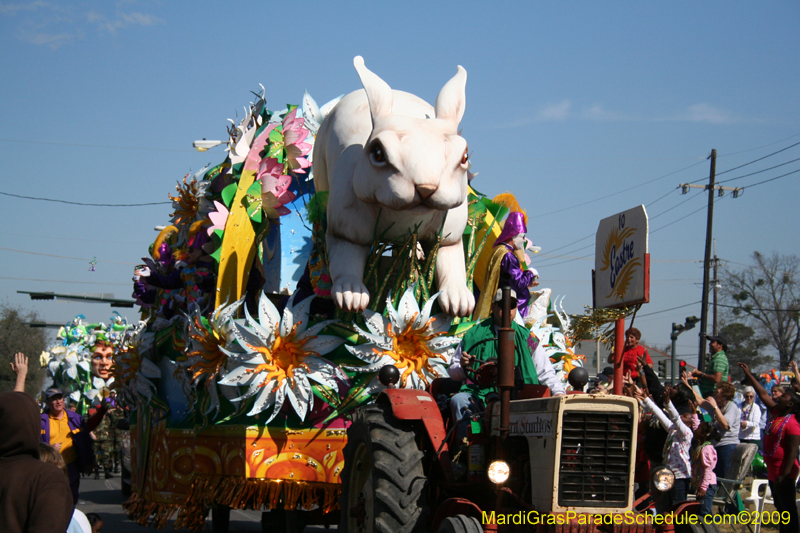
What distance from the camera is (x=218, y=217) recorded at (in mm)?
7566

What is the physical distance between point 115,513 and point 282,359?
18.0ft

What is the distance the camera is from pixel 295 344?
22.0 ft

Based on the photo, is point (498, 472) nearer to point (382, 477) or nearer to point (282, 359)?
point (382, 477)

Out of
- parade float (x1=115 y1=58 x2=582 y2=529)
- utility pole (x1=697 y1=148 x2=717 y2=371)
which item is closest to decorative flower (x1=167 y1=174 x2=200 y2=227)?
parade float (x1=115 y1=58 x2=582 y2=529)

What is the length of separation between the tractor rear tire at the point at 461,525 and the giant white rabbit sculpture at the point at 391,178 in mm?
2549

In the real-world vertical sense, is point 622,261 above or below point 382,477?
above

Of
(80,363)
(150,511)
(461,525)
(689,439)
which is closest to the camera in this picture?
(461,525)

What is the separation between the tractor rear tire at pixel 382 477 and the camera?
15.2 ft

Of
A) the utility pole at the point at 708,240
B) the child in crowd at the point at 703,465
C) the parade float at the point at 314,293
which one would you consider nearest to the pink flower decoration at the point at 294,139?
the parade float at the point at 314,293

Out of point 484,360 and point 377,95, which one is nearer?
point 484,360

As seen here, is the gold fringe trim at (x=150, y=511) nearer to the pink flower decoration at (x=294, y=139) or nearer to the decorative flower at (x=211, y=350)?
the decorative flower at (x=211, y=350)

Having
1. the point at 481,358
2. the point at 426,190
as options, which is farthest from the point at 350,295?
the point at 481,358

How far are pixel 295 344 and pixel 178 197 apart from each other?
10.1 feet

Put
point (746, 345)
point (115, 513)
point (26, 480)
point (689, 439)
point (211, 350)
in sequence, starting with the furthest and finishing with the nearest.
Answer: point (746, 345) → point (115, 513) → point (689, 439) → point (211, 350) → point (26, 480)
